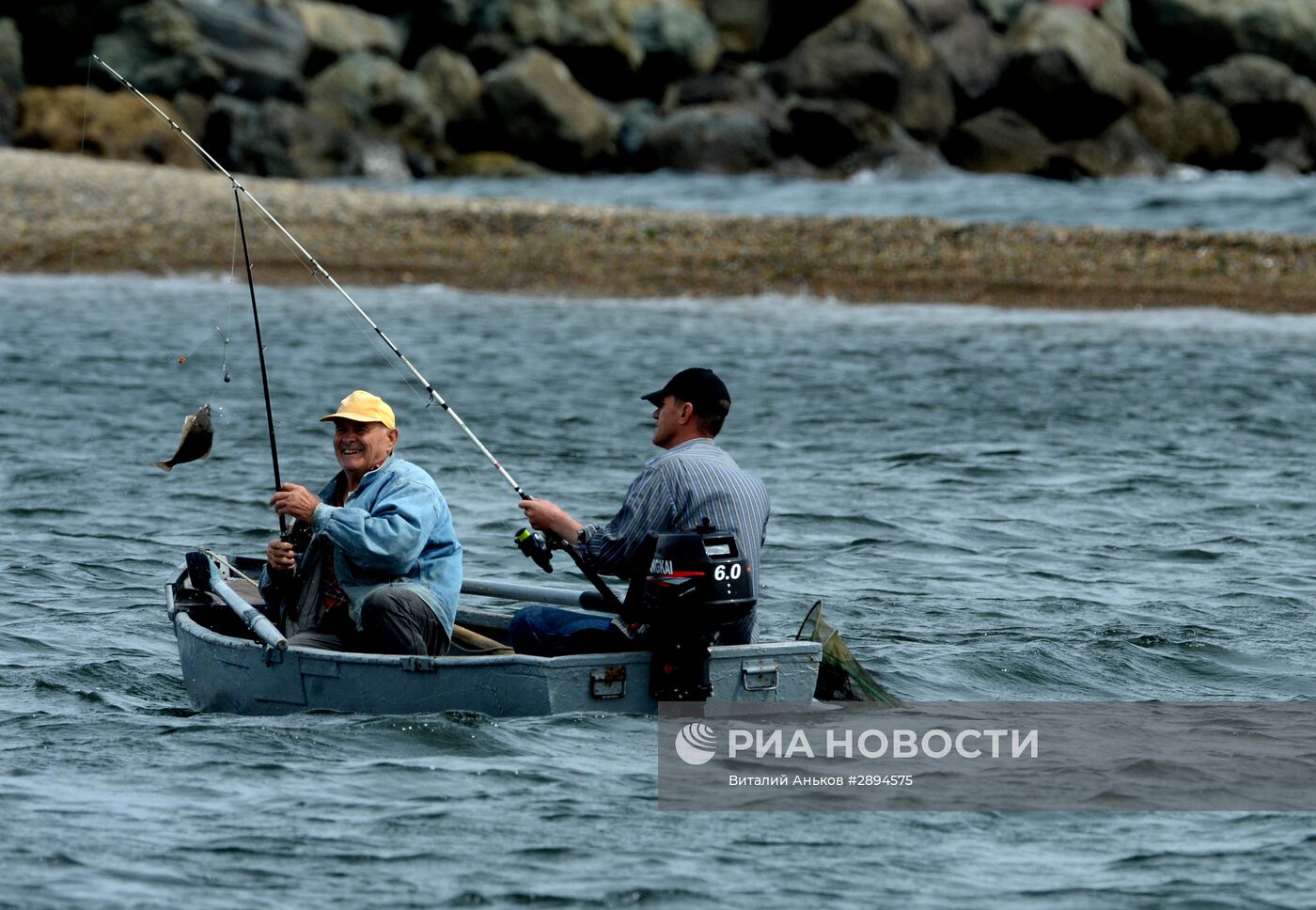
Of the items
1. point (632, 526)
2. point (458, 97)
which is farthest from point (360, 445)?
point (458, 97)

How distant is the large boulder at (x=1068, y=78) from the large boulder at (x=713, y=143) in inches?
254

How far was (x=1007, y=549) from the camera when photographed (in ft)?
41.1

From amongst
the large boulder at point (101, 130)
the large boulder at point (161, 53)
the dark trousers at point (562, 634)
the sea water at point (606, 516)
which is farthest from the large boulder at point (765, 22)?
the dark trousers at point (562, 634)

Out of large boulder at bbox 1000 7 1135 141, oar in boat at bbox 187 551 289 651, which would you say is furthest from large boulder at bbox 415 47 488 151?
oar in boat at bbox 187 551 289 651

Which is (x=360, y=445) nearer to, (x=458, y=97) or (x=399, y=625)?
(x=399, y=625)

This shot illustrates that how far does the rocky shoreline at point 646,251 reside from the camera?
1006 inches

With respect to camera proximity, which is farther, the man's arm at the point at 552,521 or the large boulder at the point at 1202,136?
the large boulder at the point at 1202,136

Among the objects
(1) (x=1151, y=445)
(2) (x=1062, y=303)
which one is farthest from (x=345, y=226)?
(1) (x=1151, y=445)

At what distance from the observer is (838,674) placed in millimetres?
8492

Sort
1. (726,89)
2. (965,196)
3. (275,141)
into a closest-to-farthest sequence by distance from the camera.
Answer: (965,196) < (275,141) < (726,89)

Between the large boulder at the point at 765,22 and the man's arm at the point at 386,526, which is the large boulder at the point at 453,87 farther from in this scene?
the man's arm at the point at 386,526

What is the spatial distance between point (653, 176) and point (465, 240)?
14469 millimetres

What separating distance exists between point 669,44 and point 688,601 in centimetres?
4156

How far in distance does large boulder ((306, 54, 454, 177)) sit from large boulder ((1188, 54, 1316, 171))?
752 inches
